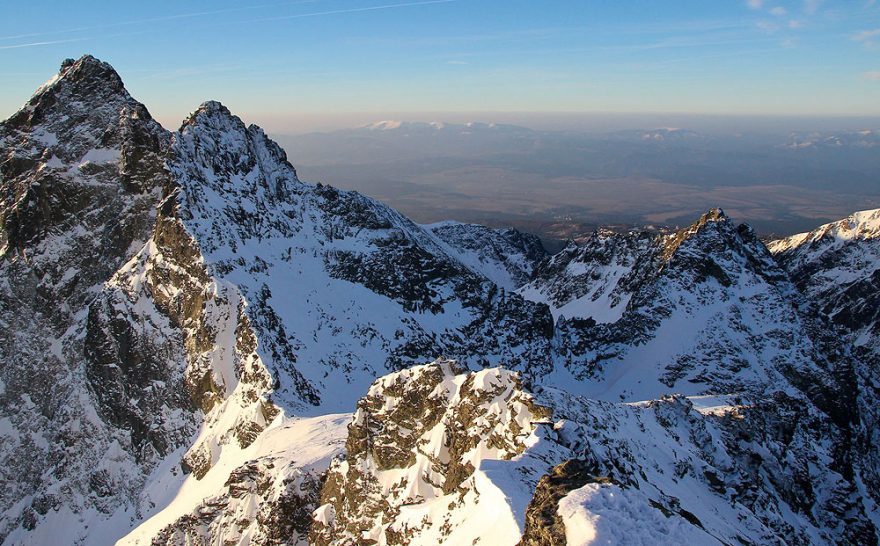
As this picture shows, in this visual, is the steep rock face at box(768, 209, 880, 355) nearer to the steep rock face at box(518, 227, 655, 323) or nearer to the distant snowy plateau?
the distant snowy plateau

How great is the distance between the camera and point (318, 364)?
6419cm

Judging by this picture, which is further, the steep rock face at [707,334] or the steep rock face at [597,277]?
the steep rock face at [597,277]

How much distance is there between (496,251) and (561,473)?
14435 centimetres

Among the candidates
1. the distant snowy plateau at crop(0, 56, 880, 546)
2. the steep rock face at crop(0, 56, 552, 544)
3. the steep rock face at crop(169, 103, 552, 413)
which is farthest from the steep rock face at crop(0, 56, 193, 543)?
the steep rock face at crop(169, 103, 552, 413)

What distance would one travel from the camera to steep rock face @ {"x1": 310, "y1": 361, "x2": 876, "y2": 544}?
18.0 metres

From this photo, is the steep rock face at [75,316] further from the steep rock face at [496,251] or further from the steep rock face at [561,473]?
the steep rock face at [496,251]

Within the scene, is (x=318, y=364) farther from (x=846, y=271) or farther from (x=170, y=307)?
(x=846, y=271)

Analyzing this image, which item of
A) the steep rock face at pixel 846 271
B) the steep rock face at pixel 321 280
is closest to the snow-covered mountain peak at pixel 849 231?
the steep rock face at pixel 846 271

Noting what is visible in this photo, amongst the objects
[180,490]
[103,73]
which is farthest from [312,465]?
[103,73]

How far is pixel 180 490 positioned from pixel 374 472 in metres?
31.9

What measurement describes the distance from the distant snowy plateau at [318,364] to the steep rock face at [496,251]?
52.7 meters

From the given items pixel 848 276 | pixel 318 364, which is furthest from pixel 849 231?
pixel 318 364

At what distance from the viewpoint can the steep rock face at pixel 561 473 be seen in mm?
18016

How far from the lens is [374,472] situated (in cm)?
3391
